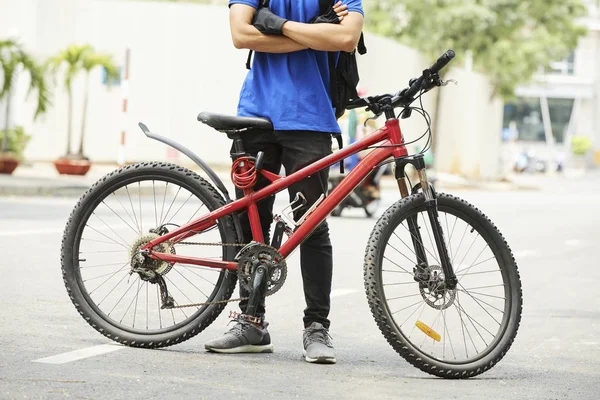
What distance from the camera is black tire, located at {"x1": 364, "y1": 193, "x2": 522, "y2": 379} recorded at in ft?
16.3

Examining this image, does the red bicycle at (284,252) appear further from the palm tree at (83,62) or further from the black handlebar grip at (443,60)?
the palm tree at (83,62)

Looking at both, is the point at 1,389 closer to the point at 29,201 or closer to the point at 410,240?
the point at 410,240

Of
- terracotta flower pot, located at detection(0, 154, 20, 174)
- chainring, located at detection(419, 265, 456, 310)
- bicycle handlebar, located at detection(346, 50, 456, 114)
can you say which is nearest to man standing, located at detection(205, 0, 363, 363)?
bicycle handlebar, located at detection(346, 50, 456, 114)

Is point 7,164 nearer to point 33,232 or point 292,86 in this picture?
point 33,232

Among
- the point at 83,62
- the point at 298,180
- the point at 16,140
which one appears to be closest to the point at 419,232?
the point at 298,180

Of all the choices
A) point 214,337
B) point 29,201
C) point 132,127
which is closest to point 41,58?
point 132,127

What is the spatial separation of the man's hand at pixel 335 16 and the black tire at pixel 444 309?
0.80 metres

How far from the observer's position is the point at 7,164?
63.7ft

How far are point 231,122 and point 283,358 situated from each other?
1042 millimetres

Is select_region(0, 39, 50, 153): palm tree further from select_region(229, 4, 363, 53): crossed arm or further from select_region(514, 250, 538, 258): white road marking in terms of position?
select_region(229, 4, 363, 53): crossed arm

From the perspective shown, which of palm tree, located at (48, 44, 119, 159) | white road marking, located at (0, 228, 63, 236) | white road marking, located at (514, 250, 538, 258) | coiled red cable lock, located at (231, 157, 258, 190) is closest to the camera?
coiled red cable lock, located at (231, 157, 258, 190)

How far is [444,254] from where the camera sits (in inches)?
203

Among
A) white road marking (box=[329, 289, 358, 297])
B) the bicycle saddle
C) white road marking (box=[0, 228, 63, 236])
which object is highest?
the bicycle saddle

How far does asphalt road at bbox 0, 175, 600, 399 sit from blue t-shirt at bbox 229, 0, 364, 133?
103cm
